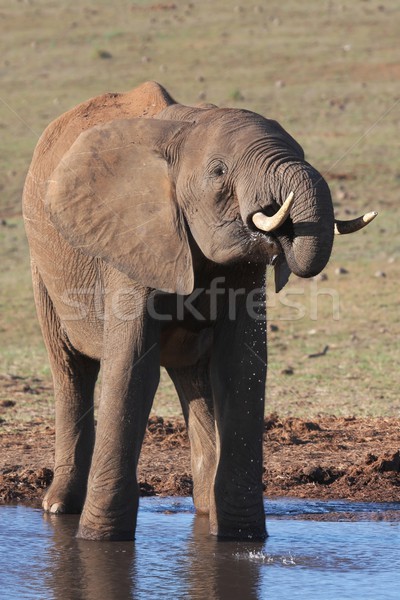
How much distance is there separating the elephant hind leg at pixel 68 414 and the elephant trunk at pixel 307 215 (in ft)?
7.26

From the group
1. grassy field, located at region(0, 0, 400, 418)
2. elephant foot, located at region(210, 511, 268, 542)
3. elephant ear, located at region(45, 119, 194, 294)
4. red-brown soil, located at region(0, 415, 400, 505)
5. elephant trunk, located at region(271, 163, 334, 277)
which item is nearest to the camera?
elephant trunk, located at region(271, 163, 334, 277)

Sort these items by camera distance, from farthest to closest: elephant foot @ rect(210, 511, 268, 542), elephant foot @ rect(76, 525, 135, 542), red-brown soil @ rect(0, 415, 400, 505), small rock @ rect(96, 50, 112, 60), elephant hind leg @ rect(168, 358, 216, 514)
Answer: small rock @ rect(96, 50, 112, 60) → red-brown soil @ rect(0, 415, 400, 505) → elephant hind leg @ rect(168, 358, 216, 514) → elephant foot @ rect(210, 511, 268, 542) → elephant foot @ rect(76, 525, 135, 542)

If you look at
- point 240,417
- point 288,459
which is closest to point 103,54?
point 288,459

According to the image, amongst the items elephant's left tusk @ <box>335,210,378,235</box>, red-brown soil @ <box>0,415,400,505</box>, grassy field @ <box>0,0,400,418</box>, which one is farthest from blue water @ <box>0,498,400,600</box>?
grassy field @ <box>0,0,400,418</box>

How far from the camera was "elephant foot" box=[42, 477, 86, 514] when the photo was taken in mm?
7090

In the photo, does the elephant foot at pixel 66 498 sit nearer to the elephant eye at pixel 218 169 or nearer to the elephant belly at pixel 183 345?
the elephant belly at pixel 183 345

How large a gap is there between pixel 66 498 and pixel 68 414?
442 mm

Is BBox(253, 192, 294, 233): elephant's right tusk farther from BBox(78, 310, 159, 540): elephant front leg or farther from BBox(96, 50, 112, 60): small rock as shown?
BBox(96, 50, 112, 60): small rock

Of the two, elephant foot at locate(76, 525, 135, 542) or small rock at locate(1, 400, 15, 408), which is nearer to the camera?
elephant foot at locate(76, 525, 135, 542)

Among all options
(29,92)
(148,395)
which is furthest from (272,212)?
(29,92)

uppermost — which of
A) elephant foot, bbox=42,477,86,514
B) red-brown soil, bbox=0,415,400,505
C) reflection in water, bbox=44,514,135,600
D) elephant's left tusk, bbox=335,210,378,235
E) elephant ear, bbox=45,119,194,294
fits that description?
elephant ear, bbox=45,119,194,294

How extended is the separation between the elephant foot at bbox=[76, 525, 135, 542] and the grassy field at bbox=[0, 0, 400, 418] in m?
3.48

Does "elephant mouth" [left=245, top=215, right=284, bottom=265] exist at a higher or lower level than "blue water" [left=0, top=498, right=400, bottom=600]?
higher

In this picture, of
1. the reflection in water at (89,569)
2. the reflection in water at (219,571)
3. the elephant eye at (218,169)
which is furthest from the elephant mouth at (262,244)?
the reflection in water at (89,569)
